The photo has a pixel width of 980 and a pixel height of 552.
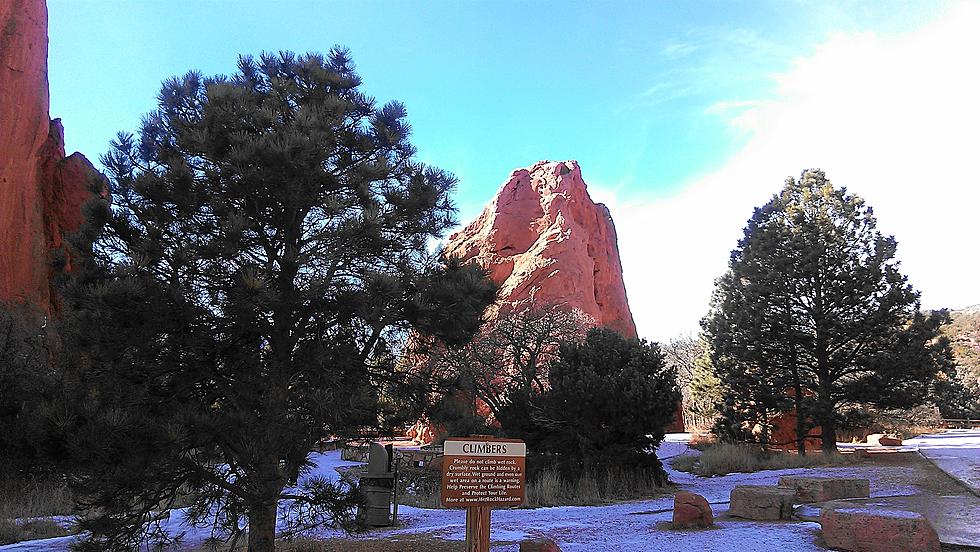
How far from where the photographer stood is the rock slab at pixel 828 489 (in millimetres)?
9531

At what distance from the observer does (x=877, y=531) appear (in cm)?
622

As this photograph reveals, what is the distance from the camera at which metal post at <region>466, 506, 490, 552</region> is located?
18.3ft

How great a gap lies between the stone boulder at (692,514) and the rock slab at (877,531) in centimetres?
183

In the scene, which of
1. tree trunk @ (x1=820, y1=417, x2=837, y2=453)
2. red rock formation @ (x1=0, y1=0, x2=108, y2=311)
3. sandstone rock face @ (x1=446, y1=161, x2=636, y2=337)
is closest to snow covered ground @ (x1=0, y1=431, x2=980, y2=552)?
tree trunk @ (x1=820, y1=417, x2=837, y2=453)

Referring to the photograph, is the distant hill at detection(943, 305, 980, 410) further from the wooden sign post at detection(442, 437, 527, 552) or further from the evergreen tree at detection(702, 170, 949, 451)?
the wooden sign post at detection(442, 437, 527, 552)

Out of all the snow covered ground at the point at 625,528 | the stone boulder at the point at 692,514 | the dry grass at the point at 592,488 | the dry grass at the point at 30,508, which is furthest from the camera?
the dry grass at the point at 592,488

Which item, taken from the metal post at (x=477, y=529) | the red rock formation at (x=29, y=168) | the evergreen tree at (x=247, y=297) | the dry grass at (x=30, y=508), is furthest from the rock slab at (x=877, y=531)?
the red rock formation at (x=29, y=168)

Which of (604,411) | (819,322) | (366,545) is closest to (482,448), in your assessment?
(366,545)

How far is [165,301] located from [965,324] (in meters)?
98.2

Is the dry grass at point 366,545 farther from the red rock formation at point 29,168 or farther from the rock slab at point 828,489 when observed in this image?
the red rock formation at point 29,168

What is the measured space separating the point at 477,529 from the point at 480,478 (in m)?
0.47

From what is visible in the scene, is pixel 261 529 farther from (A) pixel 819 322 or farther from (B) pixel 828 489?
(A) pixel 819 322

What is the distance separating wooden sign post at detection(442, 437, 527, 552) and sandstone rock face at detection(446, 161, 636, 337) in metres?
34.9

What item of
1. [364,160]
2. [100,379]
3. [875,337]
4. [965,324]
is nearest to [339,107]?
[364,160]
